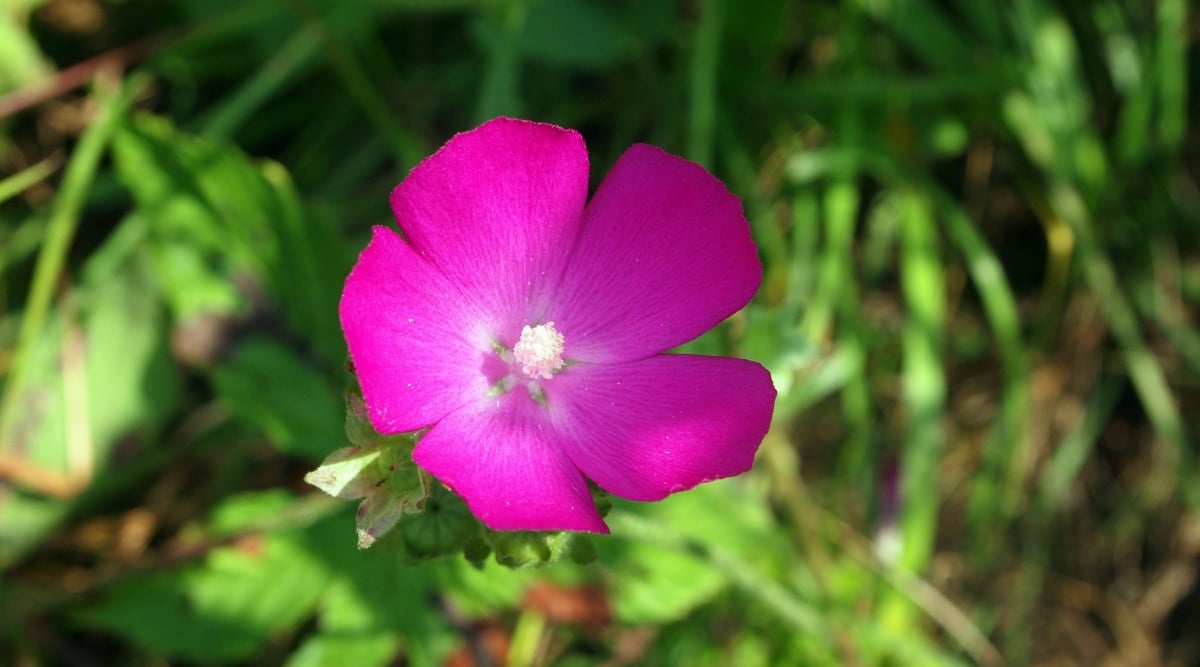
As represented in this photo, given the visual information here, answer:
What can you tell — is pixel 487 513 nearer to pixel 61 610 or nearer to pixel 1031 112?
pixel 61 610

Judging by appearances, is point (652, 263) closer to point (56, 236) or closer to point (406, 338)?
point (406, 338)

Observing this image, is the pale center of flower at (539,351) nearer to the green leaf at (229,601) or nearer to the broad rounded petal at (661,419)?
the broad rounded petal at (661,419)

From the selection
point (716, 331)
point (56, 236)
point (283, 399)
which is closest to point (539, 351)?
point (716, 331)

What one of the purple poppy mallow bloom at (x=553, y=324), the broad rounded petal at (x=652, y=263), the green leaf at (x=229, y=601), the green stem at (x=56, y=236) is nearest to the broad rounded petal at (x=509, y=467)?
the purple poppy mallow bloom at (x=553, y=324)

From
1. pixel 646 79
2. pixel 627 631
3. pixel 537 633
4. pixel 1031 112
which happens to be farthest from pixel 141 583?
pixel 1031 112

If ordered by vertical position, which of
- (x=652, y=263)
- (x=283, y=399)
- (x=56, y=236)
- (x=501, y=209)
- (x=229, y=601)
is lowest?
(x=229, y=601)
